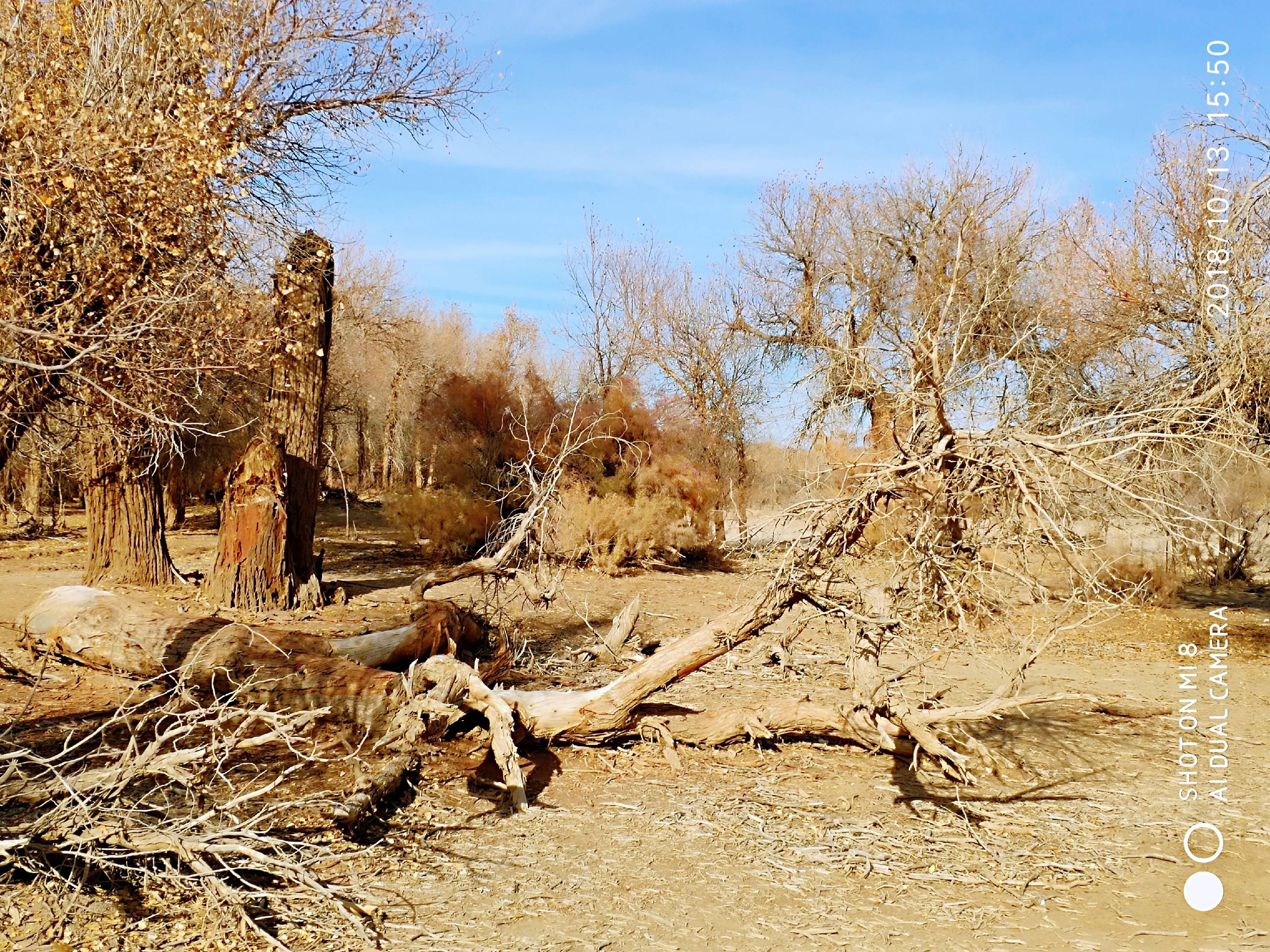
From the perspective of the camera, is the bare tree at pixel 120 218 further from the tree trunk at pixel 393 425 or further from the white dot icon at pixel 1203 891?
the tree trunk at pixel 393 425

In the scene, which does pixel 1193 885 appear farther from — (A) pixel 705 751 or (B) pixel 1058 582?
(B) pixel 1058 582

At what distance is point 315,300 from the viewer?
32.4ft

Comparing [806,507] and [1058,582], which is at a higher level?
[806,507]

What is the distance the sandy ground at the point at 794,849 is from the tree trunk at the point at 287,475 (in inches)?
87.9

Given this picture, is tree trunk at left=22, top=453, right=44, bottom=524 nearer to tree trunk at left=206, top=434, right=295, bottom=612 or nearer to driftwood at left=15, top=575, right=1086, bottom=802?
tree trunk at left=206, top=434, right=295, bottom=612

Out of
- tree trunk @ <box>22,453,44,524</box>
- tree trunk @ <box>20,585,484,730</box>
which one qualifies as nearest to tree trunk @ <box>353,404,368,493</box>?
tree trunk @ <box>22,453,44,524</box>

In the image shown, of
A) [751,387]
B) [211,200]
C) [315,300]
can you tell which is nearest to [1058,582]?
[751,387]

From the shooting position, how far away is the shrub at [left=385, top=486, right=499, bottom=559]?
15344 mm

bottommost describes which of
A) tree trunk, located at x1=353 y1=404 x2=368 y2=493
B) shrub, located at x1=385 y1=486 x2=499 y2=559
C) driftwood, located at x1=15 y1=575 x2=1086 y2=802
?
driftwood, located at x1=15 y1=575 x2=1086 y2=802

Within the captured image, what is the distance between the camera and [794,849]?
472cm

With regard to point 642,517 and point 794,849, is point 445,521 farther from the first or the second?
point 794,849

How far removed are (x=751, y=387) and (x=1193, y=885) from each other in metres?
18.6

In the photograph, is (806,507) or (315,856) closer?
(315,856)

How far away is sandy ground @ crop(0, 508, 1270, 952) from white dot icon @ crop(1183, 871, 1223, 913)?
0.03 meters
